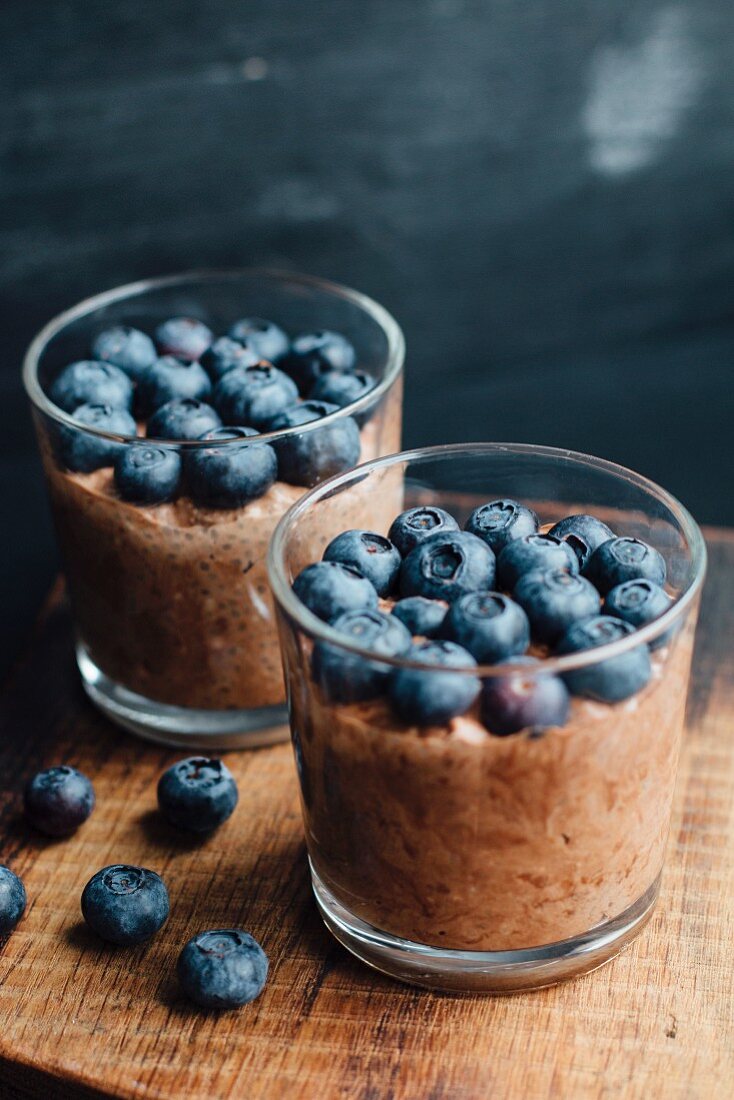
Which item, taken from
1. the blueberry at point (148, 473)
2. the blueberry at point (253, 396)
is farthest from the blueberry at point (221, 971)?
the blueberry at point (253, 396)

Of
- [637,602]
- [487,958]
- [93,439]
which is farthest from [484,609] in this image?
[93,439]

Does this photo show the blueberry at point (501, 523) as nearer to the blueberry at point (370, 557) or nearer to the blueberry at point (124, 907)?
the blueberry at point (370, 557)

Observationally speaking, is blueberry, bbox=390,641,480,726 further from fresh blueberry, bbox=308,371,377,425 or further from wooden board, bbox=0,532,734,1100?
fresh blueberry, bbox=308,371,377,425

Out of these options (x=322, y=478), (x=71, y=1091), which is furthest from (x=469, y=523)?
(x=71, y=1091)

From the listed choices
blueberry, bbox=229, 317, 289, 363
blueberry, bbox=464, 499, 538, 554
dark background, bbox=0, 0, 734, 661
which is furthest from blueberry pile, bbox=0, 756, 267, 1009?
dark background, bbox=0, 0, 734, 661

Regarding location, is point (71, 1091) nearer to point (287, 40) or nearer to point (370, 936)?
point (370, 936)

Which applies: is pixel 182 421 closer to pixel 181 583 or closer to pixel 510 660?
pixel 181 583

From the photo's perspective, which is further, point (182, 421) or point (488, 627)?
point (182, 421)
